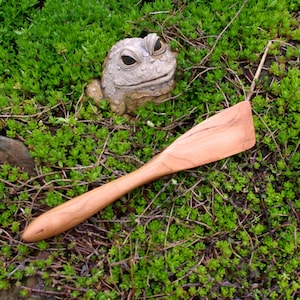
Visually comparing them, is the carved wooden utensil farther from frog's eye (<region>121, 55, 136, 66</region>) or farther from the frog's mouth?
frog's eye (<region>121, 55, 136, 66</region>)

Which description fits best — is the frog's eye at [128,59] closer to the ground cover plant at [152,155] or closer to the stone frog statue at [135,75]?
the stone frog statue at [135,75]

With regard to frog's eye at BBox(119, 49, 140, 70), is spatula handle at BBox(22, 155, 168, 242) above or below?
below

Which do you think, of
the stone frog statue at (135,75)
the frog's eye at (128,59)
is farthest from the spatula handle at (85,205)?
the frog's eye at (128,59)

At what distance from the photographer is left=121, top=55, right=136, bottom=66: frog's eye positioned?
2.15 metres

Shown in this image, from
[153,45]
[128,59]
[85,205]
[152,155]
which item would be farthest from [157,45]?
[85,205]

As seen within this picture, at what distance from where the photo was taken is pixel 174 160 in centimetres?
207

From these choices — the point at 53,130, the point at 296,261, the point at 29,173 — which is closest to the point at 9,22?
the point at 53,130

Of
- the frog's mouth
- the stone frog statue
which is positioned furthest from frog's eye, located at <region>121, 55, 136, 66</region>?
the frog's mouth

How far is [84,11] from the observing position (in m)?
2.45

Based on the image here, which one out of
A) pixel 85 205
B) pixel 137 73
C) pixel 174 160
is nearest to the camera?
pixel 85 205

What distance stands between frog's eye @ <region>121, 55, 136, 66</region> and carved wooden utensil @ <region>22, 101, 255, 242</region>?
0.44m

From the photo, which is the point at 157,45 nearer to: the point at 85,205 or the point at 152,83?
the point at 152,83

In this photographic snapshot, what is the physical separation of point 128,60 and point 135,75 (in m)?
0.08

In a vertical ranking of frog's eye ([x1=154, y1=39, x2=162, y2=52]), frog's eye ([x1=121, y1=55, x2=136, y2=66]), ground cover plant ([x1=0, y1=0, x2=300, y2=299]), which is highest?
frog's eye ([x1=154, y1=39, x2=162, y2=52])
